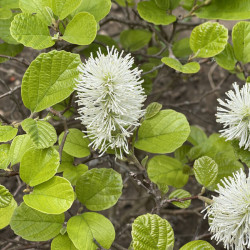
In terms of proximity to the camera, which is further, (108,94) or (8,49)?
(8,49)

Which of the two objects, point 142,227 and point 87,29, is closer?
point 142,227

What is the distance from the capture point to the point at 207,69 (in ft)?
6.97

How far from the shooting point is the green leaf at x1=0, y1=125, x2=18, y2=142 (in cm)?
82

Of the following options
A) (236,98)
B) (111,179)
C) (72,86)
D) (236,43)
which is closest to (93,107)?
(72,86)

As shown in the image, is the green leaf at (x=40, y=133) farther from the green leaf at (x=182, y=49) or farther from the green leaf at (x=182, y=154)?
the green leaf at (x=182, y=49)

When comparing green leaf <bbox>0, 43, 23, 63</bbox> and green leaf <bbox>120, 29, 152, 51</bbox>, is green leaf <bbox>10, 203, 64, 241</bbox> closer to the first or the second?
green leaf <bbox>0, 43, 23, 63</bbox>

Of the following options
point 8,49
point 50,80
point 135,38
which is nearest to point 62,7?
point 50,80

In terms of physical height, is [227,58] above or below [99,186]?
above

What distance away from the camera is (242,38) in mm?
1005

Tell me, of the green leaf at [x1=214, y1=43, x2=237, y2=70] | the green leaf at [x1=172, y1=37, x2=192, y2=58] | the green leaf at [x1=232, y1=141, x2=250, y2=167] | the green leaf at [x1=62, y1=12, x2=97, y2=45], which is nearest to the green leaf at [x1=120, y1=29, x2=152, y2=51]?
the green leaf at [x1=172, y1=37, x2=192, y2=58]

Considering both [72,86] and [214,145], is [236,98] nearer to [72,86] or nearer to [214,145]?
[214,145]

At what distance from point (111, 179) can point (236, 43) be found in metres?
0.50

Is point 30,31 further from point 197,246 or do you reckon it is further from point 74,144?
point 197,246

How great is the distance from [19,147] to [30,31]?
0.89ft
